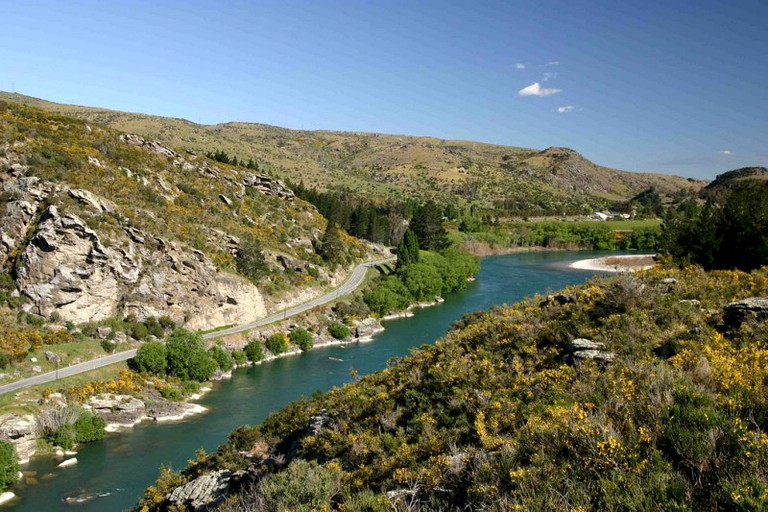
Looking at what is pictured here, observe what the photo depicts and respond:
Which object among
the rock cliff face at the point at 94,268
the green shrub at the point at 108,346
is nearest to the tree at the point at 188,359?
the green shrub at the point at 108,346

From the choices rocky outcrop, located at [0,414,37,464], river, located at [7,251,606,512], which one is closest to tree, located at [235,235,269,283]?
river, located at [7,251,606,512]

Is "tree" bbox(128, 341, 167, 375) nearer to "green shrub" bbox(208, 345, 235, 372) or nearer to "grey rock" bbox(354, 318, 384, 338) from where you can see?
"green shrub" bbox(208, 345, 235, 372)

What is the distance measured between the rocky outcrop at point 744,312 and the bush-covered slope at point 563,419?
0.05 meters

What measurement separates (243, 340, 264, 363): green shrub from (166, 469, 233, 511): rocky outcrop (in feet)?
103

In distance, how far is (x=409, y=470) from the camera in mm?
9141

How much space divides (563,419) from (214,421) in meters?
31.1

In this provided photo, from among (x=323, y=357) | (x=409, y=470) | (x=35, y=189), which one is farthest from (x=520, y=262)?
(x=409, y=470)

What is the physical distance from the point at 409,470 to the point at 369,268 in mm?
69063

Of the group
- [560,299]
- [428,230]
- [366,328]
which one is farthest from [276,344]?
[428,230]

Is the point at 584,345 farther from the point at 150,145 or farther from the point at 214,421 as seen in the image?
the point at 150,145

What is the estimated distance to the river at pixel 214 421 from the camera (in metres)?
25.5

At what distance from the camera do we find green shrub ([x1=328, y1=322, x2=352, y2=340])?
180ft

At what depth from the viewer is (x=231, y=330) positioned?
50938mm

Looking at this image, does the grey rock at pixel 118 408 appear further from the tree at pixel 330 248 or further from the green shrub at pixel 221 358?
the tree at pixel 330 248
